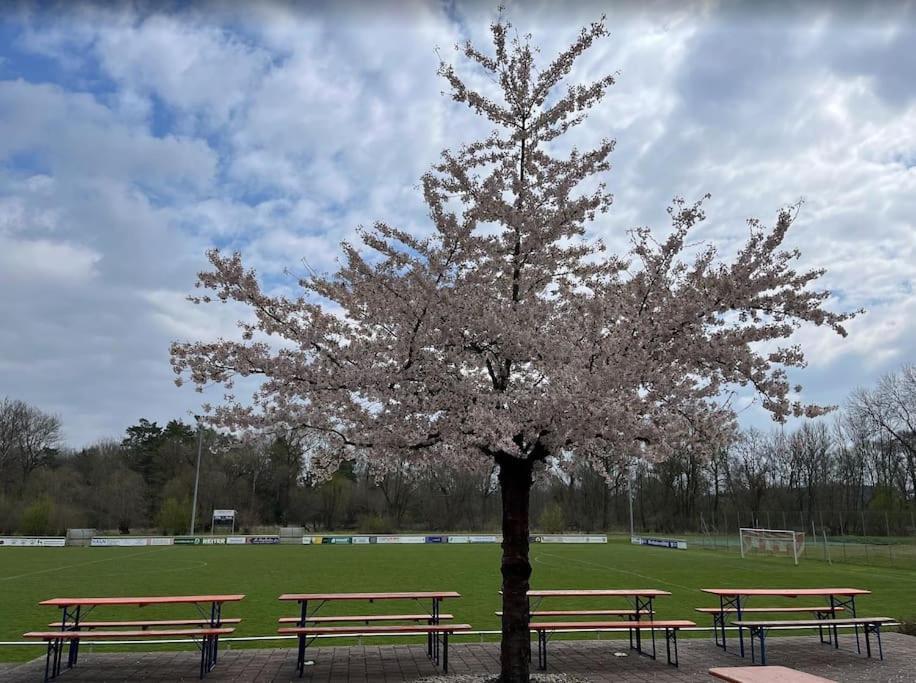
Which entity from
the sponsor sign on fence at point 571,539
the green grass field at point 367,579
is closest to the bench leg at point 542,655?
the green grass field at point 367,579

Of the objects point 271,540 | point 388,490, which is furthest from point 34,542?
point 388,490

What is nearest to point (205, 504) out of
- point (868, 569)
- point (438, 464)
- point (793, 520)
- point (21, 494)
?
point (21, 494)

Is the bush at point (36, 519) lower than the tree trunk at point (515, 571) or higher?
lower

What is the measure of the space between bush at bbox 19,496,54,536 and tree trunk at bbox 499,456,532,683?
51.5 m

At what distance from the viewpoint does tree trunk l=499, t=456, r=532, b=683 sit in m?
6.41

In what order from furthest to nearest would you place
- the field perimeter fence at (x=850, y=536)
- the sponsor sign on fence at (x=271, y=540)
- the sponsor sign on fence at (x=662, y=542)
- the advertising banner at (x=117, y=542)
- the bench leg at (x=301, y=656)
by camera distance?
the sponsor sign on fence at (x=271, y=540), the advertising banner at (x=117, y=542), the sponsor sign on fence at (x=662, y=542), the field perimeter fence at (x=850, y=536), the bench leg at (x=301, y=656)

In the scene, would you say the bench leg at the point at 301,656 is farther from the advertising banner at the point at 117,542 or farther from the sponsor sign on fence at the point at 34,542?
the sponsor sign on fence at the point at 34,542

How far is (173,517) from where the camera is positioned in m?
50.7

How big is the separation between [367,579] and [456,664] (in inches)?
497

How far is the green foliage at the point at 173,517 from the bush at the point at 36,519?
771 centimetres

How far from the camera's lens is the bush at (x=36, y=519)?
152 ft

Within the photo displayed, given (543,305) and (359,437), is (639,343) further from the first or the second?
(359,437)

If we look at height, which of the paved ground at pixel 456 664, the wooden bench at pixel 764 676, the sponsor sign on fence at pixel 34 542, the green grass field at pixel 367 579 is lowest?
the sponsor sign on fence at pixel 34 542

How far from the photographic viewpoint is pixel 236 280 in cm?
666
